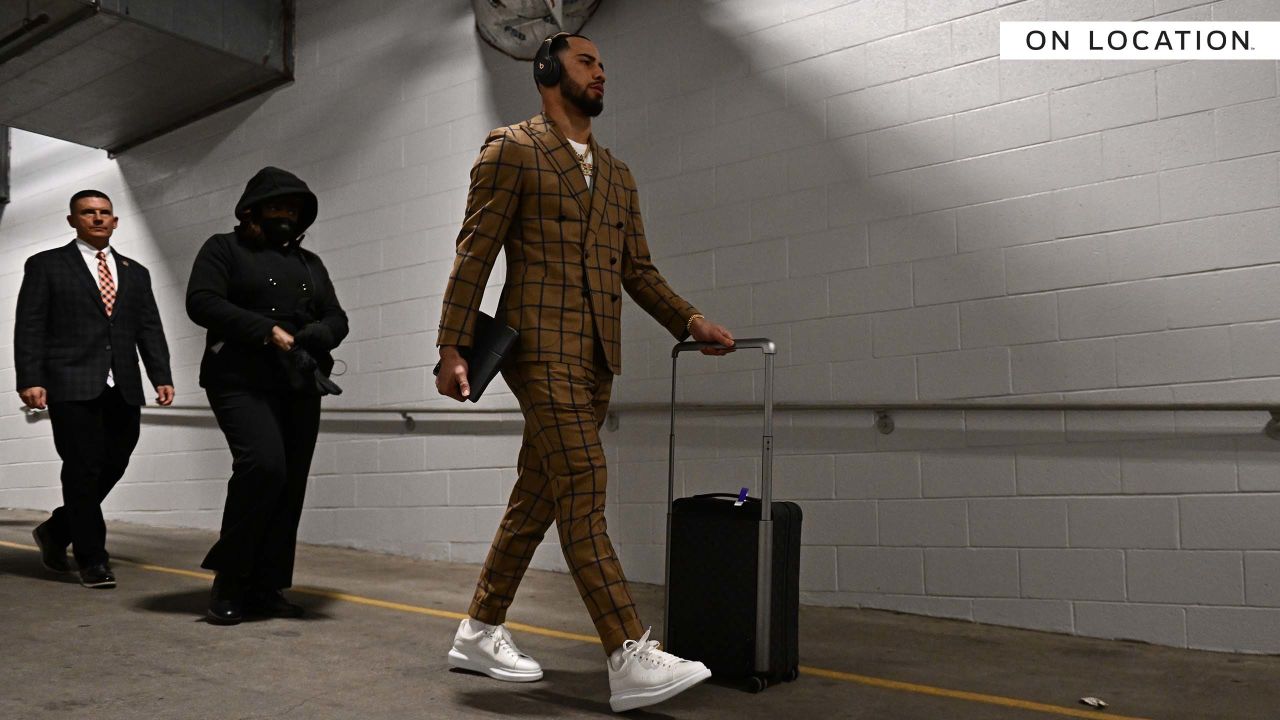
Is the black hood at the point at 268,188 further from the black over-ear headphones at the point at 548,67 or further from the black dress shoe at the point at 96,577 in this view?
the black dress shoe at the point at 96,577

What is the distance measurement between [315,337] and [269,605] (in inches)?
34.9

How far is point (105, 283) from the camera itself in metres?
4.01

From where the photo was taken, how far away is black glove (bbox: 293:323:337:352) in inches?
129

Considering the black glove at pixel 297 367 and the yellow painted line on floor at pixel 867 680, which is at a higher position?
the black glove at pixel 297 367

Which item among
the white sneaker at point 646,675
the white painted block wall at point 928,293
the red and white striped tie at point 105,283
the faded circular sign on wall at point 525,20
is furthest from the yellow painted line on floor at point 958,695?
the faded circular sign on wall at point 525,20

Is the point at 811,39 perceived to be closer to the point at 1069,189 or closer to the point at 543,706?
the point at 1069,189

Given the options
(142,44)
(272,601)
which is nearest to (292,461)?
(272,601)

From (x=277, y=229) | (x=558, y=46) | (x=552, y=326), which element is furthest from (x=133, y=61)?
(x=552, y=326)

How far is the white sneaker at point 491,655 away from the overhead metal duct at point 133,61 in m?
4.07

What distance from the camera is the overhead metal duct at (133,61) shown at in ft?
17.5

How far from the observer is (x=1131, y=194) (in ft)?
11.0

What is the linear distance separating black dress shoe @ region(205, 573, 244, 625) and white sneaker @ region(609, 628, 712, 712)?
1480 millimetres

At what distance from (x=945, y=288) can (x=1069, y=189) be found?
20.1 inches

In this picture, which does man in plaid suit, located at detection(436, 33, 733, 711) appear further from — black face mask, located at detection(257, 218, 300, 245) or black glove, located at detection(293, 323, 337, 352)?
black face mask, located at detection(257, 218, 300, 245)
